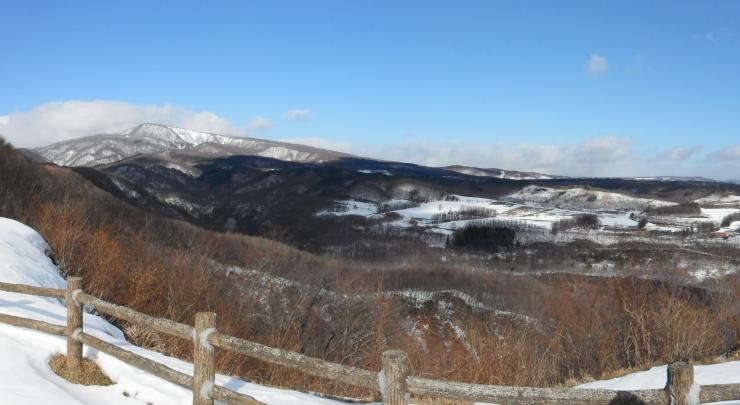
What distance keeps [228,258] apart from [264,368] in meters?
47.6

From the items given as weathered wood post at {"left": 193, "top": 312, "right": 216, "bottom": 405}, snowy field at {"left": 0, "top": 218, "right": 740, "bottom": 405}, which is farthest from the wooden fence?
snowy field at {"left": 0, "top": 218, "right": 740, "bottom": 405}

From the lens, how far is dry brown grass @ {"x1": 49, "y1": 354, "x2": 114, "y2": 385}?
7328 mm

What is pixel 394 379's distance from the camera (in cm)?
457

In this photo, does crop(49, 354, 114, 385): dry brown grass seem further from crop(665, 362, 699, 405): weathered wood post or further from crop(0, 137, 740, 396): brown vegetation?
crop(665, 362, 699, 405): weathered wood post

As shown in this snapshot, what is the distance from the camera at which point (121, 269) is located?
20.2 m

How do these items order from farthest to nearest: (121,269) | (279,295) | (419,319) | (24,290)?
(419,319) → (279,295) → (121,269) → (24,290)

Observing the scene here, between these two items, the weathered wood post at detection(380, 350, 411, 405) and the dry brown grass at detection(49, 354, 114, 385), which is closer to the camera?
the weathered wood post at detection(380, 350, 411, 405)

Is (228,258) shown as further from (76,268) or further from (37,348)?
(37,348)

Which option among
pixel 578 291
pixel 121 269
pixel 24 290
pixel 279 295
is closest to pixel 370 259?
pixel 578 291

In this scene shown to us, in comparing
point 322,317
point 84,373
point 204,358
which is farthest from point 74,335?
point 322,317

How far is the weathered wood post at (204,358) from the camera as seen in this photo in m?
5.92

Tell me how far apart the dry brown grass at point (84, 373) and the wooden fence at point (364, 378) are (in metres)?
0.13

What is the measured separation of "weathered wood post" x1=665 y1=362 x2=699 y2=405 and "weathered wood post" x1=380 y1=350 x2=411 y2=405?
1931 mm

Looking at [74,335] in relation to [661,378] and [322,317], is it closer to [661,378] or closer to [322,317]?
[661,378]
